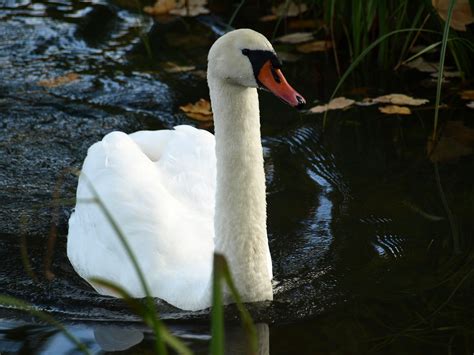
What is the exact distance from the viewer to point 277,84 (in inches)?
169

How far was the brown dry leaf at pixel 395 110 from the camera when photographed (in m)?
7.39

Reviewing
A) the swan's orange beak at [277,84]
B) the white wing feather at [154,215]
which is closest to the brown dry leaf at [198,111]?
the white wing feather at [154,215]

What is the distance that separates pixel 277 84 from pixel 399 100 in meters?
3.43

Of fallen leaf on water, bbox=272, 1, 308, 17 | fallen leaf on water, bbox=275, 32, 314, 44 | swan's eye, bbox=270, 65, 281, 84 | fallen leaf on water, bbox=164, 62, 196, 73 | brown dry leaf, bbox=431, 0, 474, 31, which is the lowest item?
fallen leaf on water, bbox=164, 62, 196, 73

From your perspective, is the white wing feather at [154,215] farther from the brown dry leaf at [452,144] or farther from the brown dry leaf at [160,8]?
the brown dry leaf at [160,8]

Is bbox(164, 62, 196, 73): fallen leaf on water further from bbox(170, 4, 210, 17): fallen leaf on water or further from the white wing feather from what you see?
the white wing feather

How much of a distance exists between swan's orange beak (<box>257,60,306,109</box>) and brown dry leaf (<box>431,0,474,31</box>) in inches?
114

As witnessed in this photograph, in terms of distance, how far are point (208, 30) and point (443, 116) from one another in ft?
9.15

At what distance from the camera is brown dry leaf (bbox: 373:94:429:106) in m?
7.50

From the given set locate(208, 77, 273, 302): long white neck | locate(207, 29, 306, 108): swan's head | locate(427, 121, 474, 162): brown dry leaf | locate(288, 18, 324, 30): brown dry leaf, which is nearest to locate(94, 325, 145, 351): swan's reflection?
locate(208, 77, 273, 302): long white neck

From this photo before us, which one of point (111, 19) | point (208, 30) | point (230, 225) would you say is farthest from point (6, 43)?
point (230, 225)

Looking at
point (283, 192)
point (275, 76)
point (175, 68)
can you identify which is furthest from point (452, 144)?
point (275, 76)

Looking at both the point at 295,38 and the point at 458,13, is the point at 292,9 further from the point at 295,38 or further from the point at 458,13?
the point at 458,13

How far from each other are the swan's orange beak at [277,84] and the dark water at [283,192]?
1.11 metres
